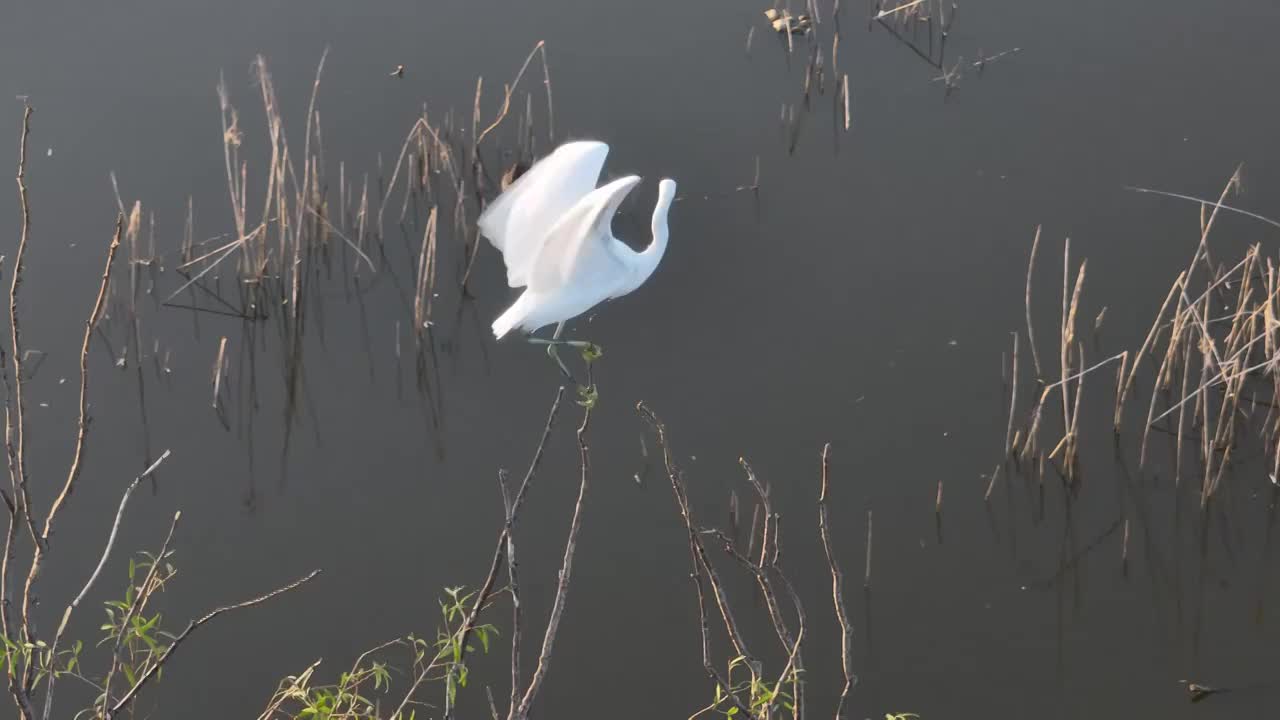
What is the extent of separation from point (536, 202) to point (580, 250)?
0.51ft

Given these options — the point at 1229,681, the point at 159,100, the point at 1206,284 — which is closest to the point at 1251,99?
the point at 1206,284

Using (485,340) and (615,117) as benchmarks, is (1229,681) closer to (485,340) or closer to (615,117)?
(485,340)

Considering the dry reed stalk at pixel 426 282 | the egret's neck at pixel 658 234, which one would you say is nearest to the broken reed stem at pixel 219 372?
the dry reed stalk at pixel 426 282

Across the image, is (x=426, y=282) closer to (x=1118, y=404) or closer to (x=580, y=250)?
(x=580, y=250)

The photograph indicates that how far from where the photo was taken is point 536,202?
3.24 metres

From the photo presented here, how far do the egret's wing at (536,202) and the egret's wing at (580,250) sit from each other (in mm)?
35

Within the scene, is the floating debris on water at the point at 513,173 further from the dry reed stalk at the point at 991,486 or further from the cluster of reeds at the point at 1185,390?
the dry reed stalk at the point at 991,486

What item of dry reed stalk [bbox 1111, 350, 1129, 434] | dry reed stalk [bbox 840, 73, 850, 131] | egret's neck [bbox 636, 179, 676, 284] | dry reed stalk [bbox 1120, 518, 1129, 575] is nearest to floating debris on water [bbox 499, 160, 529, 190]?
egret's neck [bbox 636, 179, 676, 284]

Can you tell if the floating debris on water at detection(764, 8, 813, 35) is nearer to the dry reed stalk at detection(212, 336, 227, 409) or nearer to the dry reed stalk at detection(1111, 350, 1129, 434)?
the dry reed stalk at detection(1111, 350, 1129, 434)

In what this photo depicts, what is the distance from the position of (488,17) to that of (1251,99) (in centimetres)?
259

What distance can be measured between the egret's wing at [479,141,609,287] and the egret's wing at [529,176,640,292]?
0.04m

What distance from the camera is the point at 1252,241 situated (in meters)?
4.08

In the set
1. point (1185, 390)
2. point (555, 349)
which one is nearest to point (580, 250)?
point (555, 349)

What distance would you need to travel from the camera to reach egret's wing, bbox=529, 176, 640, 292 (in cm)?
305
